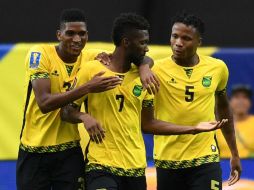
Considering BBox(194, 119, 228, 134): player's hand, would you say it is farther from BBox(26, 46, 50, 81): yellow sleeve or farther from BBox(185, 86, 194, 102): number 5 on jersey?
BBox(26, 46, 50, 81): yellow sleeve

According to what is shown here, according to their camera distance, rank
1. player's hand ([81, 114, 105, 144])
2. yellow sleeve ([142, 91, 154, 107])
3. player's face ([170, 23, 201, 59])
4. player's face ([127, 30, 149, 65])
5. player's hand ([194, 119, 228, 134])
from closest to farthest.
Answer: player's hand ([81, 114, 105, 144]) < player's hand ([194, 119, 228, 134]) < player's face ([127, 30, 149, 65]) < yellow sleeve ([142, 91, 154, 107]) < player's face ([170, 23, 201, 59])

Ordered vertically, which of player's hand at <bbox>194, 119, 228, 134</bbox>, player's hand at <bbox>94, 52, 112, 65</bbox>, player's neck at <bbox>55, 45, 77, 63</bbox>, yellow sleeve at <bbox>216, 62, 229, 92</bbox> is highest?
player's hand at <bbox>94, 52, 112, 65</bbox>

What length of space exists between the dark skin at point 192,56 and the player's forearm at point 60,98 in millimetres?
1192

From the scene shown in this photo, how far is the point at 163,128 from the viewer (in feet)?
23.9

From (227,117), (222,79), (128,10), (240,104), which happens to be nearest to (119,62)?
(222,79)

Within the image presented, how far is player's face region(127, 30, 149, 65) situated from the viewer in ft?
23.0

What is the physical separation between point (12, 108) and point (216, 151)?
4.00 meters

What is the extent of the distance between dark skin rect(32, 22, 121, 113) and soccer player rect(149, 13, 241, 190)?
0.76 metres

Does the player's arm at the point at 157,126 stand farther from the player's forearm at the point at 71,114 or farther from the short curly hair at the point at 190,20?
the short curly hair at the point at 190,20

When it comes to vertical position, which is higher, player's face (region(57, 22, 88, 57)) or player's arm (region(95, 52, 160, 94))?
player's face (region(57, 22, 88, 57))

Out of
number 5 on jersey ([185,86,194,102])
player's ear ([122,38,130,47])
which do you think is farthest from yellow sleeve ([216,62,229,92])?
player's ear ([122,38,130,47])

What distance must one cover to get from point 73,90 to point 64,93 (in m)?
0.11

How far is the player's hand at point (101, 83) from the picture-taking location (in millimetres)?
6707

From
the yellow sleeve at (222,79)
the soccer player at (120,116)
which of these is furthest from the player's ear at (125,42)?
the yellow sleeve at (222,79)
